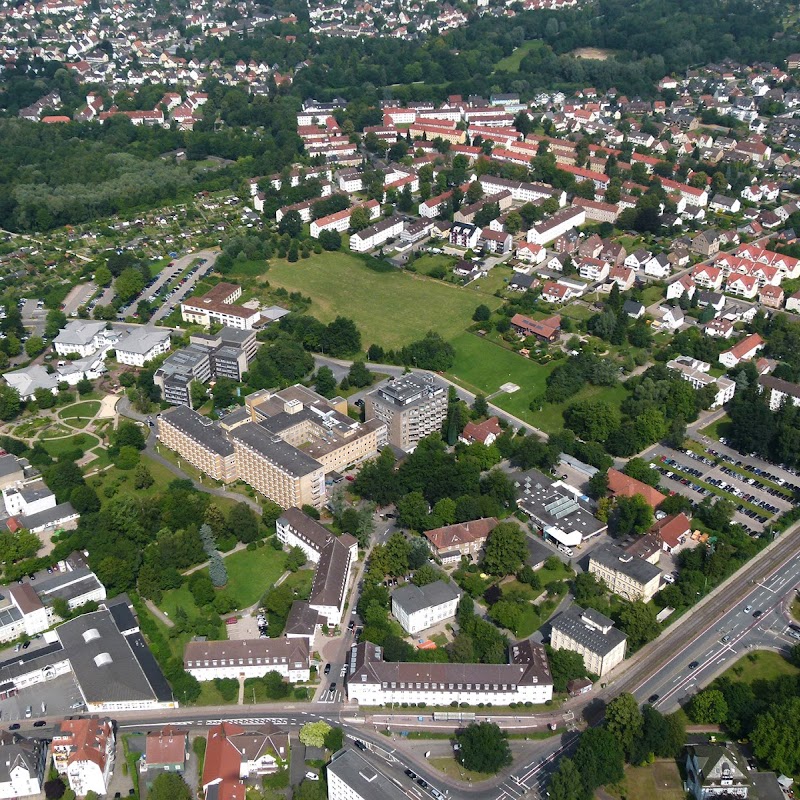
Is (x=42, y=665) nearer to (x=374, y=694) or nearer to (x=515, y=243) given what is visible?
(x=374, y=694)

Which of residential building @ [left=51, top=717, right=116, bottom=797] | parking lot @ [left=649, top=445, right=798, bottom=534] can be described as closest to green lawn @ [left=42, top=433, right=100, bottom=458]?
residential building @ [left=51, top=717, right=116, bottom=797]

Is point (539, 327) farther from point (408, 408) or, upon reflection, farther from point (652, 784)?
point (652, 784)

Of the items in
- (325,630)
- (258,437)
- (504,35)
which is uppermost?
(504,35)

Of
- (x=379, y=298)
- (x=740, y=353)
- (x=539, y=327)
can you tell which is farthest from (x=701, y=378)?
(x=379, y=298)

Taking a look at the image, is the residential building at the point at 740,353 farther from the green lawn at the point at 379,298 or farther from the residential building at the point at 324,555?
the residential building at the point at 324,555

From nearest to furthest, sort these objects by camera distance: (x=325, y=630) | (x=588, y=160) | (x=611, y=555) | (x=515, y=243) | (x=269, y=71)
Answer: (x=325, y=630)
(x=611, y=555)
(x=515, y=243)
(x=588, y=160)
(x=269, y=71)

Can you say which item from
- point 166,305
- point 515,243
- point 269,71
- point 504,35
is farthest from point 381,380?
point 504,35
